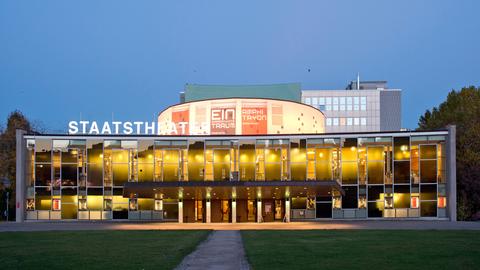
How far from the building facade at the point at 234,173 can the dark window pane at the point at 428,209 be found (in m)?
0.10

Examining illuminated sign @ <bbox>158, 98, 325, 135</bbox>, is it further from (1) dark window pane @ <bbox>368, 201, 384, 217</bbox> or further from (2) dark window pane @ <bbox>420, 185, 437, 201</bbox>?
(2) dark window pane @ <bbox>420, 185, 437, 201</bbox>

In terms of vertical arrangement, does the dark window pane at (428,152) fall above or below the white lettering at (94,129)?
below

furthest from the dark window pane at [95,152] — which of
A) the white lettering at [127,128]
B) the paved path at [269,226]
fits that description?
the paved path at [269,226]

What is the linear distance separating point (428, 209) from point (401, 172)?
4.70 meters

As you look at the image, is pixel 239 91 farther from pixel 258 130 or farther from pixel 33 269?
pixel 33 269

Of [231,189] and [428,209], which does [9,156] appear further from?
[428,209]

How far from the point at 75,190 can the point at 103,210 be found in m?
3.65

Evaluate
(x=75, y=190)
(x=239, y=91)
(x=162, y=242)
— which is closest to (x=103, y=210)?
(x=75, y=190)

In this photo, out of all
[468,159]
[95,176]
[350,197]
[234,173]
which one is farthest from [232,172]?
[468,159]

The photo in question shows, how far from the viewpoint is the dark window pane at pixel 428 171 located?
6294 centimetres

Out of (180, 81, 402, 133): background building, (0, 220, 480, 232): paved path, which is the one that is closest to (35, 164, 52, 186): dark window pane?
(0, 220, 480, 232): paved path

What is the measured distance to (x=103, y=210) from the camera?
6475cm

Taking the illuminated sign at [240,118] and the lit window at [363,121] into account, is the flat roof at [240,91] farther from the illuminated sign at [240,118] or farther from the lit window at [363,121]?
the lit window at [363,121]

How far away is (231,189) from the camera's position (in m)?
58.2
